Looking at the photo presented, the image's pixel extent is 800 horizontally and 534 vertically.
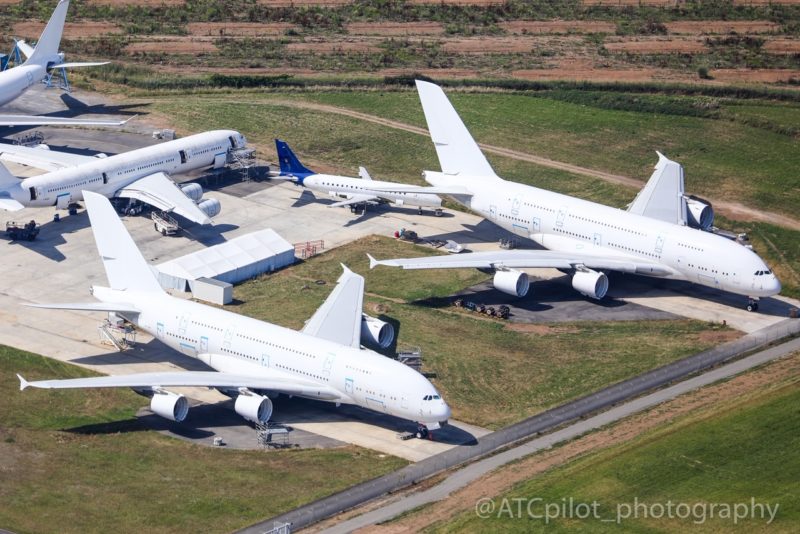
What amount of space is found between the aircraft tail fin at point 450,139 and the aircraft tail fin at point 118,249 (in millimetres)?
40497

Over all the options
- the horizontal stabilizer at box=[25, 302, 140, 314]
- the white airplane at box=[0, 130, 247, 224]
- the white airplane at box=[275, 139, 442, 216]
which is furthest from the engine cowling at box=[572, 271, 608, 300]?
the horizontal stabilizer at box=[25, 302, 140, 314]

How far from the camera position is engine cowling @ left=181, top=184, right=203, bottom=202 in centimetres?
12781

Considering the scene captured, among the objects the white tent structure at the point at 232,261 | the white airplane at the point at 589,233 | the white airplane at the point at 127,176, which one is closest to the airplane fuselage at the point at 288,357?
the white tent structure at the point at 232,261

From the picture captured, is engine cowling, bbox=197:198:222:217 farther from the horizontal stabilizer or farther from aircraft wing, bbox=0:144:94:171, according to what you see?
the horizontal stabilizer

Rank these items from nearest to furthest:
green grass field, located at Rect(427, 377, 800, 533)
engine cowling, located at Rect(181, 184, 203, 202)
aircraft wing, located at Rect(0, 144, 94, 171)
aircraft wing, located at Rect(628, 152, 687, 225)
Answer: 1. green grass field, located at Rect(427, 377, 800, 533)
2. aircraft wing, located at Rect(628, 152, 687, 225)
3. engine cowling, located at Rect(181, 184, 203, 202)
4. aircraft wing, located at Rect(0, 144, 94, 171)

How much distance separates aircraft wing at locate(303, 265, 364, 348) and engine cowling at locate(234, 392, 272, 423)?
816cm

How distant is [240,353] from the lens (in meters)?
88.6

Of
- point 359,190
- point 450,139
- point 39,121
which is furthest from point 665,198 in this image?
point 39,121

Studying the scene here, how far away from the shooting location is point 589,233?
11525 centimetres

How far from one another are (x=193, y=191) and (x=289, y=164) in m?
11.9

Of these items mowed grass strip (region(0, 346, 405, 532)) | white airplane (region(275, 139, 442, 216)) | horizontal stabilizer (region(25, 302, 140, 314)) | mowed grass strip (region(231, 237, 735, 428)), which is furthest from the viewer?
white airplane (region(275, 139, 442, 216))

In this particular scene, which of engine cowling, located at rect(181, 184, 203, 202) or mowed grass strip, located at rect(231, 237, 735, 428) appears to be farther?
engine cowling, located at rect(181, 184, 203, 202)

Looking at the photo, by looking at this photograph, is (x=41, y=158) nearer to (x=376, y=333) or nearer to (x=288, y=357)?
(x=376, y=333)

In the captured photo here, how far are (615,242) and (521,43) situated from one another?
92167 millimetres
